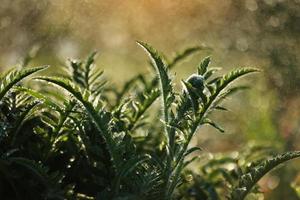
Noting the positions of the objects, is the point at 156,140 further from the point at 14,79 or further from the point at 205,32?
the point at 205,32

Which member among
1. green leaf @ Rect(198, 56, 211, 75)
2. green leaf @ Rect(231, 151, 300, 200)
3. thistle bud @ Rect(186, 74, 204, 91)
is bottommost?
green leaf @ Rect(231, 151, 300, 200)

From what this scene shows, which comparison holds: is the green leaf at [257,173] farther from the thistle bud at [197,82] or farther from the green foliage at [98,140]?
the thistle bud at [197,82]

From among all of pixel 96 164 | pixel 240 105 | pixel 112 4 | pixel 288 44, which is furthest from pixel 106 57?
pixel 96 164

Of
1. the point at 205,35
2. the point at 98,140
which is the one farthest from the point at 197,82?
the point at 205,35

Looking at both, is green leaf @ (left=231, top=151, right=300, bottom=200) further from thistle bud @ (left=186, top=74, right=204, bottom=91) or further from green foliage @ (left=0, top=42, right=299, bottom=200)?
thistle bud @ (left=186, top=74, right=204, bottom=91)

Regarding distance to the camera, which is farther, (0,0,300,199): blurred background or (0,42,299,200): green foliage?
(0,0,300,199): blurred background

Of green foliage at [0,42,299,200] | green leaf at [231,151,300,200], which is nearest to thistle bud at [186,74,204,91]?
green foliage at [0,42,299,200]
